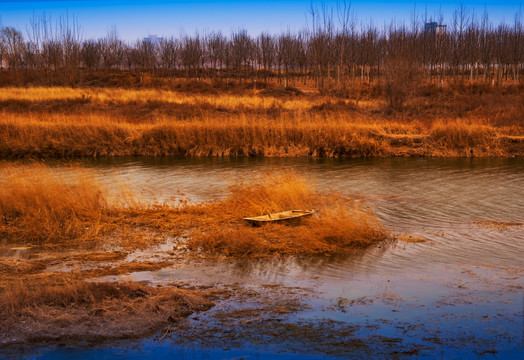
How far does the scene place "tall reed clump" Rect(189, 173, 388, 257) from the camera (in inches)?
380

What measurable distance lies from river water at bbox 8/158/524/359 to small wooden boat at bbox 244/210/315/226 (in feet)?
5.50

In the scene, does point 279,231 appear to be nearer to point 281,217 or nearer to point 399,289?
point 281,217

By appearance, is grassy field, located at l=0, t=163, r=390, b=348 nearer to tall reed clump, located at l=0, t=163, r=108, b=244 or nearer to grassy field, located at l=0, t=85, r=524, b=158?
tall reed clump, located at l=0, t=163, r=108, b=244

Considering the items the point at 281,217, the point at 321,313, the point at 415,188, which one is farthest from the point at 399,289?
the point at 415,188

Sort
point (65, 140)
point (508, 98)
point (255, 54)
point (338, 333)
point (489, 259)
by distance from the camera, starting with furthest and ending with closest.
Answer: point (255, 54), point (508, 98), point (65, 140), point (489, 259), point (338, 333)

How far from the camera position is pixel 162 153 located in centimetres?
2511

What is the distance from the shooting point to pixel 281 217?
1105cm

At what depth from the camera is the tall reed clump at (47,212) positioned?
10609 millimetres

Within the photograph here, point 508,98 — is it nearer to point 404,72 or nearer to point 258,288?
point 404,72

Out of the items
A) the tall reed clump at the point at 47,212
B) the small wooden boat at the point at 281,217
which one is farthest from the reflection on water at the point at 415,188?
the tall reed clump at the point at 47,212

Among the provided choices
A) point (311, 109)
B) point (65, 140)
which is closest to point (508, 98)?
point (311, 109)

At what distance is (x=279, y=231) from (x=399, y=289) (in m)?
3.16

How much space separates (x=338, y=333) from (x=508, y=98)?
31894 mm

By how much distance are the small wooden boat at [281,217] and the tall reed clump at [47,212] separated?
2.98 m
